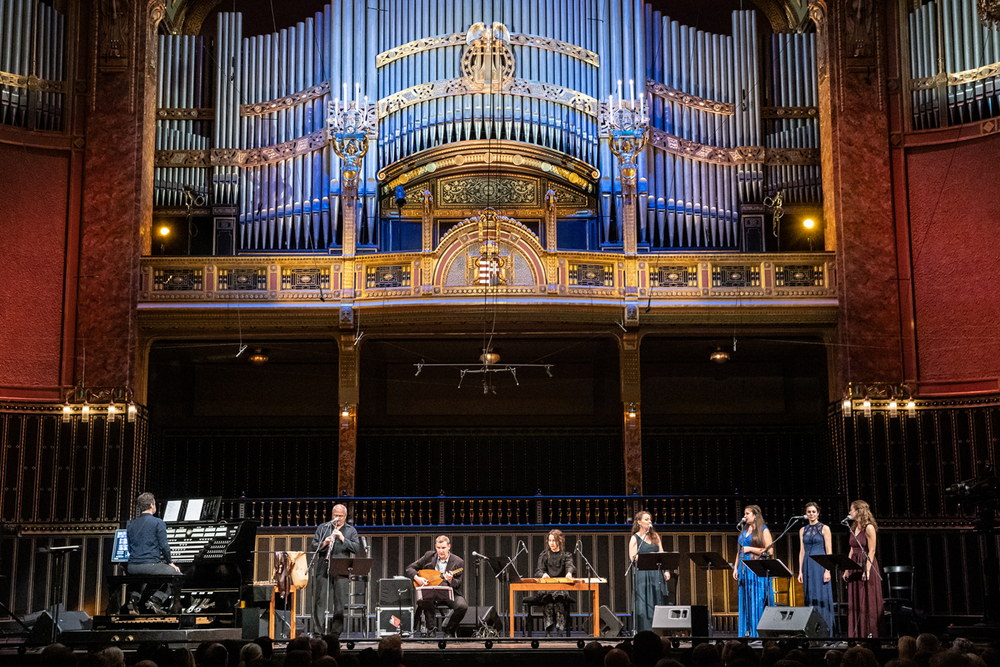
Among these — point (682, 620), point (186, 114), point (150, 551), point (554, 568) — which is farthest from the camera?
point (186, 114)

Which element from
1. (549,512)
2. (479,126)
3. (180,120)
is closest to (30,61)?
(180,120)

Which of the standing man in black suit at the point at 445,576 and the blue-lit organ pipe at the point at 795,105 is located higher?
the blue-lit organ pipe at the point at 795,105

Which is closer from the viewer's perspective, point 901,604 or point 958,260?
point 901,604

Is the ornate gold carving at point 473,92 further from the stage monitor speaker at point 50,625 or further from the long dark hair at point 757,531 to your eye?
the stage monitor speaker at point 50,625

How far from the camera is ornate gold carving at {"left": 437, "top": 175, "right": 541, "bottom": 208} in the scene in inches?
681

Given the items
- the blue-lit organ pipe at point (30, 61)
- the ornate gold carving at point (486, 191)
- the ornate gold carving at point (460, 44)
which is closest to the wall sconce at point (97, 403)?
the blue-lit organ pipe at point (30, 61)

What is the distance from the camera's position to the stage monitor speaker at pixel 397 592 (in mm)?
13102

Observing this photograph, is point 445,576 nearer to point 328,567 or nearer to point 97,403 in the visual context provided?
point 328,567

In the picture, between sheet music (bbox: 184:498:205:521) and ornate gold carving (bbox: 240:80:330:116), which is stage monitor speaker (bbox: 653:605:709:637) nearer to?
sheet music (bbox: 184:498:205:521)

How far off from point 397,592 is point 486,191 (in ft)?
21.3

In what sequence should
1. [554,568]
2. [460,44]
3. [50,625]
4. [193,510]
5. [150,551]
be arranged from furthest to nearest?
[460,44], [554,568], [193,510], [150,551], [50,625]

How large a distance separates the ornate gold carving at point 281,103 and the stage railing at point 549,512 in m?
5.64

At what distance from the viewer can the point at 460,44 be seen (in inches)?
666

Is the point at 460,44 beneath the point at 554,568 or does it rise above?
above
